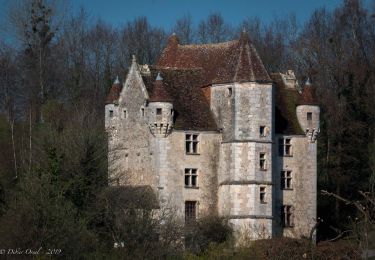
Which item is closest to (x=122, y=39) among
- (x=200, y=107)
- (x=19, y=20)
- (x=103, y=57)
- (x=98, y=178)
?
(x=103, y=57)

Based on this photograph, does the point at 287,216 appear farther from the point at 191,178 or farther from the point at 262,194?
the point at 191,178

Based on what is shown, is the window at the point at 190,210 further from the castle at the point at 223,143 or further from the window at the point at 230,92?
the window at the point at 230,92

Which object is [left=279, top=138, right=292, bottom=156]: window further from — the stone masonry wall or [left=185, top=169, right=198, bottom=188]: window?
[left=185, top=169, right=198, bottom=188]: window

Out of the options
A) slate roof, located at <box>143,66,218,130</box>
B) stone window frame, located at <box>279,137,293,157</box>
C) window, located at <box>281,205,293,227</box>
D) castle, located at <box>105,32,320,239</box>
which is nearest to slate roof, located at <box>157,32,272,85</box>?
castle, located at <box>105,32,320,239</box>

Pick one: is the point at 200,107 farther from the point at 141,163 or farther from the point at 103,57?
the point at 103,57

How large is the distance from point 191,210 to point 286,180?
4.92 metres

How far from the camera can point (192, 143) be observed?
5525 centimetres

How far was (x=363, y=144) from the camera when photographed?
64562 millimetres

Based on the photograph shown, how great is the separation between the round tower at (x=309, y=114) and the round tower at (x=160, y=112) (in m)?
6.79

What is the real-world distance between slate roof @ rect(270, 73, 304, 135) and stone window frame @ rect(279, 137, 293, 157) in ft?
1.07

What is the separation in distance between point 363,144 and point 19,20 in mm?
24000

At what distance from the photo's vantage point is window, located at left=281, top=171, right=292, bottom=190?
5684 centimetres

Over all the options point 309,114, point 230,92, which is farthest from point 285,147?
point 230,92

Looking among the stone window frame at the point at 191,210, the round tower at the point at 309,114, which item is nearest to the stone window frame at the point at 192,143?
the stone window frame at the point at 191,210
